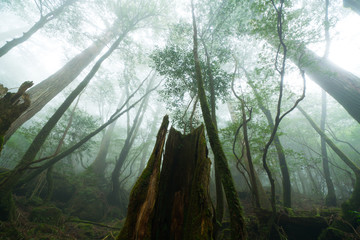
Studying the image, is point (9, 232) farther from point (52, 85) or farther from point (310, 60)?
point (310, 60)

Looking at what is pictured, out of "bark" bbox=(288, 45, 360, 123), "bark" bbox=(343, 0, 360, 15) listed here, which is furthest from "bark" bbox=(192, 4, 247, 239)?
"bark" bbox=(343, 0, 360, 15)

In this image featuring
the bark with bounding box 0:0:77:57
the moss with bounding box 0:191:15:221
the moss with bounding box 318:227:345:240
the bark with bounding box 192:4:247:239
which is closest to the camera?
the bark with bounding box 192:4:247:239

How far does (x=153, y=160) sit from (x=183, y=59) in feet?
21.2

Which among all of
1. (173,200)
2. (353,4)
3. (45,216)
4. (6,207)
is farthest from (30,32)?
(353,4)

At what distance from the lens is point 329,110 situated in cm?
2411

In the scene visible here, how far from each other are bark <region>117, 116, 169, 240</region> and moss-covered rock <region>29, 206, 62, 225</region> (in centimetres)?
710

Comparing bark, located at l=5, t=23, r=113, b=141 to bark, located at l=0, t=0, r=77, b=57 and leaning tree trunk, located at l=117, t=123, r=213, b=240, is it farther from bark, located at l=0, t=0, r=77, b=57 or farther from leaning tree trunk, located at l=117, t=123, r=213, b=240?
leaning tree trunk, located at l=117, t=123, r=213, b=240

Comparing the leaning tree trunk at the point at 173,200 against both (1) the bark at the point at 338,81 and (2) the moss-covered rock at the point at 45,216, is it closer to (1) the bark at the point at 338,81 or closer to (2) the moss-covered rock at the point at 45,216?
(1) the bark at the point at 338,81

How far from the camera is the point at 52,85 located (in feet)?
28.7

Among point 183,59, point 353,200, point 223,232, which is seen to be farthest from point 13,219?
point 353,200

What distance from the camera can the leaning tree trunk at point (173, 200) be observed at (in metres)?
2.23

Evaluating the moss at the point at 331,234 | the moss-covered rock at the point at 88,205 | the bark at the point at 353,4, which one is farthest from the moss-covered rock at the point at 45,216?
the bark at the point at 353,4

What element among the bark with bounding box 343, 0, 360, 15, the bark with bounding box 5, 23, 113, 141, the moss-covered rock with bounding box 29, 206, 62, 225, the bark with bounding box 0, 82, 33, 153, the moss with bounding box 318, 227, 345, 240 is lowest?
the moss-covered rock with bounding box 29, 206, 62, 225

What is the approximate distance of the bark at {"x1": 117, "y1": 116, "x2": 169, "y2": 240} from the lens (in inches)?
85.1
